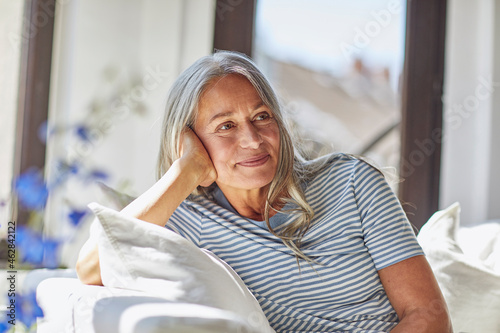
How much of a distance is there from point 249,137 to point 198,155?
17 centimetres

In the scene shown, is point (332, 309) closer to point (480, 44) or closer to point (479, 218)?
point (479, 218)

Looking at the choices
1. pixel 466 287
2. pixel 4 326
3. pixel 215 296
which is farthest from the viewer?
pixel 466 287

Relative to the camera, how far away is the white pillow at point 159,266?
1.30 meters

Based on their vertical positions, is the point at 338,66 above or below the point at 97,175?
above

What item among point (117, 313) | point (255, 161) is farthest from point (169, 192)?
point (117, 313)

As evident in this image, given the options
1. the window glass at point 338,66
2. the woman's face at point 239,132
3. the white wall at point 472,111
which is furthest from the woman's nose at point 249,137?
the white wall at point 472,111

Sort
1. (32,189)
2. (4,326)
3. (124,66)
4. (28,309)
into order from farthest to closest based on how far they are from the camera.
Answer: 1. (124,66)
2. (32,189)
3. (28,309)
4. (4,326)

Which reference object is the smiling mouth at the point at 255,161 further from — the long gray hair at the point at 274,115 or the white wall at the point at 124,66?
the white wall at the point at 124,66

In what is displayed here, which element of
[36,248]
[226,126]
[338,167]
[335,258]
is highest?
[226,126]

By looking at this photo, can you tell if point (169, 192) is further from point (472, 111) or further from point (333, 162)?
point (472, 111)

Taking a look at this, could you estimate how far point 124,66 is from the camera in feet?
9.48

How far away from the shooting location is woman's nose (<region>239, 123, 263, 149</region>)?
165cm

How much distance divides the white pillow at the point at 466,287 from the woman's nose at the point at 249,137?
0.87 meters

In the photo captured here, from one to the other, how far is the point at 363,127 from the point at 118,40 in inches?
53.5
